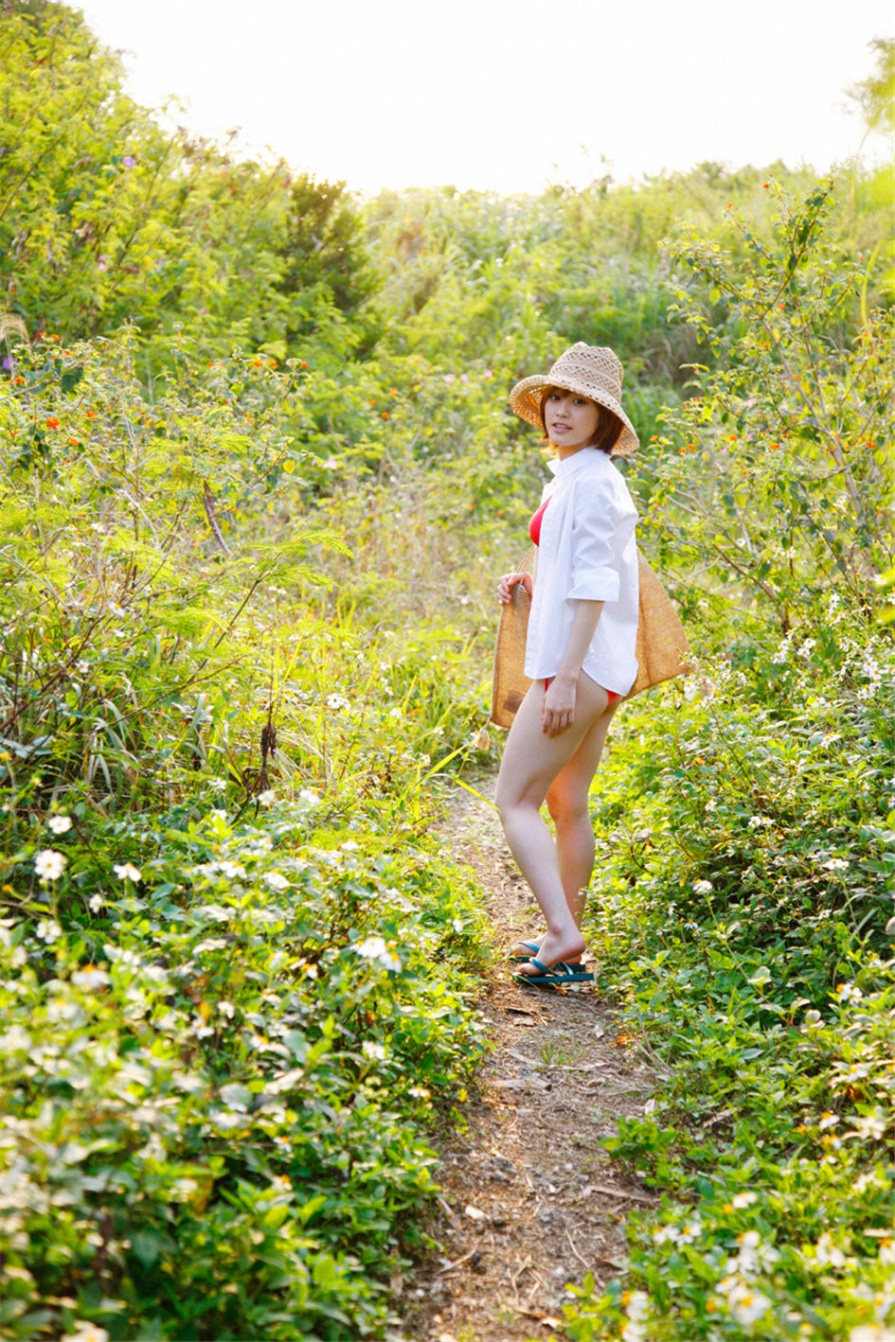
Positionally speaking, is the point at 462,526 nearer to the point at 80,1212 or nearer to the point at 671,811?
the point at 671,811

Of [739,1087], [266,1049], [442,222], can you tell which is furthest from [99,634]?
[442,222]

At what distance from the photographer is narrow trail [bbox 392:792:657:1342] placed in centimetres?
Result: 239

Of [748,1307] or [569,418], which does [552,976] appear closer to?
[569,418]

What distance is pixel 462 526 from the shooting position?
29.7 ft

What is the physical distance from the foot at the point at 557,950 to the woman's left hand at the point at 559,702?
0.71 m

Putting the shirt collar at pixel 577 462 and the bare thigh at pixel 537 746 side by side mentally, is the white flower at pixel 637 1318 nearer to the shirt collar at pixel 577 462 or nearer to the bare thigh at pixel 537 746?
the bare thigh at pixel 537 746

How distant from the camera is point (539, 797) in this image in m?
3.79

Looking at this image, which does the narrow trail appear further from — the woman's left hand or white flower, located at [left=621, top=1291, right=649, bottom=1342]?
the woman's left hand

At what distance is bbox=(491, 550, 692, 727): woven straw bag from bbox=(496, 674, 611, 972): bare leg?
0.31 meters

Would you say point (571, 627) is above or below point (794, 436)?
below

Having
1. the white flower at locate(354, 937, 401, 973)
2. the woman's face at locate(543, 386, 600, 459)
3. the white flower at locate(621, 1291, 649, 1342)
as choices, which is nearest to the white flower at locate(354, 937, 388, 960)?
the white flower at locate(354, 937, 401, 973)

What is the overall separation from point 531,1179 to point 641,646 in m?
1.87

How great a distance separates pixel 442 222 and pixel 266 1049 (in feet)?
45.8

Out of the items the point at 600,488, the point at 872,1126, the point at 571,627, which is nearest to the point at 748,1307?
the point at 872,1126
